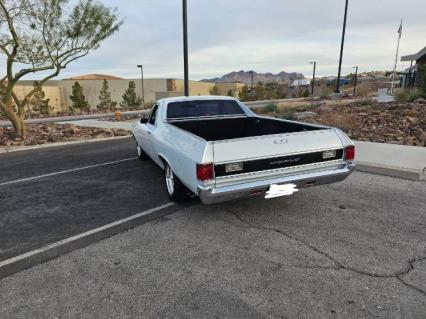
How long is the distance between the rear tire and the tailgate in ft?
4.14

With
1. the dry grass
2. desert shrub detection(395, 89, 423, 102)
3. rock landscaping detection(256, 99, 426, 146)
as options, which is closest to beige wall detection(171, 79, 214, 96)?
desert shrub detection(395, 89, 423, 102)

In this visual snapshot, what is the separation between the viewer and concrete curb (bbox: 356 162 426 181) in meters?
5.96

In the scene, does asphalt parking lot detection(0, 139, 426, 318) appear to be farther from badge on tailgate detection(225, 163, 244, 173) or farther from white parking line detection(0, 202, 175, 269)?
badge on tailgate detection(225, 163, 244, 173)

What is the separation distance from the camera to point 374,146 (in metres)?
8.32

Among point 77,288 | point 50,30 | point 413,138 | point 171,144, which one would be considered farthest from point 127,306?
point 50,30

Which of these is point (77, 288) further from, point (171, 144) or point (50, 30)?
point (50, 30)

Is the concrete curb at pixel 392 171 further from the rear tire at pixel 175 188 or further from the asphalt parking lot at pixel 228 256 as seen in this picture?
the rear tire at pixel 175 188

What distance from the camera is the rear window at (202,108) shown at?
20.4 ft

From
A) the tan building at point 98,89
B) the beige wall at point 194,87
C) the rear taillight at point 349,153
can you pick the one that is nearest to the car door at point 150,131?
the rear taillight at point 349,153

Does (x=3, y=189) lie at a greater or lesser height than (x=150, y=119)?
lesser

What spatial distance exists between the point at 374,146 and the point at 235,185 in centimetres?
587

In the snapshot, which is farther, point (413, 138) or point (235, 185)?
point (413, 138)

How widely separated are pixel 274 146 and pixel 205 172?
977 mm

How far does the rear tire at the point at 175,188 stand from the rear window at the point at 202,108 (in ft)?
4.63
